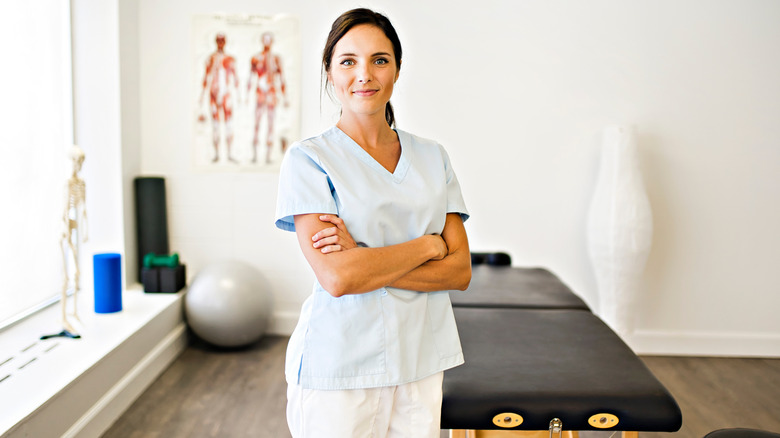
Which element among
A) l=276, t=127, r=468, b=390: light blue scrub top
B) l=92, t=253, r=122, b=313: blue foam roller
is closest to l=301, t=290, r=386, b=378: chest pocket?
l=276, t=127, r=468, b=390: light blue scrub top

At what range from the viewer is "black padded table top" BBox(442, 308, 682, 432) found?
5.34ft

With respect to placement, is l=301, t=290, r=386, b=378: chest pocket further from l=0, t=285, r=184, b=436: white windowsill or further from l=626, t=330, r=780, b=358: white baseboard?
l=626, t=330, r=780, b=358: white baseboard

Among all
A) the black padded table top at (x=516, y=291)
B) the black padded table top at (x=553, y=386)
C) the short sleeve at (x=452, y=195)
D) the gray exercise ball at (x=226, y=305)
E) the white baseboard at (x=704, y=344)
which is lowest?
the white baseboard at (x=704, y=344)

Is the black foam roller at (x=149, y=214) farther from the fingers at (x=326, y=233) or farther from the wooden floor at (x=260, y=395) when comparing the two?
the fingers at (x=326, y=233)

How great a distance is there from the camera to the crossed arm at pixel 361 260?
127 centimetres

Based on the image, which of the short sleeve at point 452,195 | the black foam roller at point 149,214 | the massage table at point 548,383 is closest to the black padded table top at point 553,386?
the massage table at point 548,383

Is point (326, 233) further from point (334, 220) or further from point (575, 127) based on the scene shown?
point (575, 127)

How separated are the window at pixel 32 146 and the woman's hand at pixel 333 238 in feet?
5.95

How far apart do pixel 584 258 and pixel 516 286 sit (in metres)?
1.10

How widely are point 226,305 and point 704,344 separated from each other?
9.17 feet

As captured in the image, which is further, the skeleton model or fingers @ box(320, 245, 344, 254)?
the skeleton model

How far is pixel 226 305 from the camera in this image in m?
3.28

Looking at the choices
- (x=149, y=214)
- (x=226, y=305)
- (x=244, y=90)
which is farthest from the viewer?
(x=244, y=90)

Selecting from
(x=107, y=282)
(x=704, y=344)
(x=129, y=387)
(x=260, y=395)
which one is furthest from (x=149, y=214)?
(x=704, y=344)
